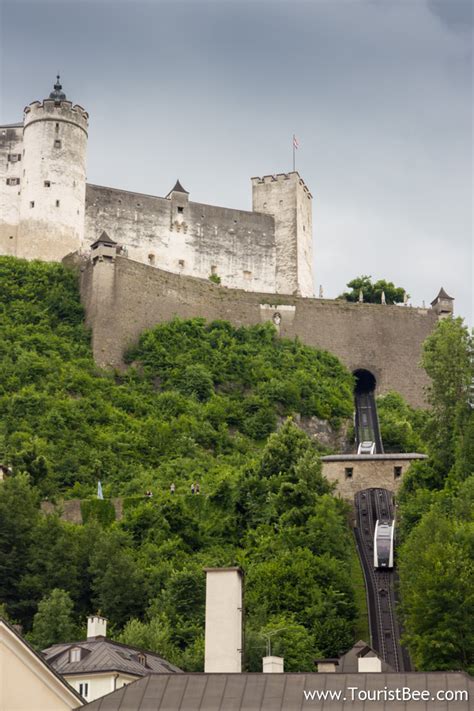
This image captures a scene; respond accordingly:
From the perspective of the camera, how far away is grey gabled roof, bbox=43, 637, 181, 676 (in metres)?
43.3

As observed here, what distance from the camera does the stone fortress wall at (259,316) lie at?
90.2 meters

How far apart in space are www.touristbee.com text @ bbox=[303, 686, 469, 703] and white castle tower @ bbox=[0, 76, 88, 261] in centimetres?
7048

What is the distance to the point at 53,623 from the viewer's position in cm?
5628

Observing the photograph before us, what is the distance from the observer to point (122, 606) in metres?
61.0

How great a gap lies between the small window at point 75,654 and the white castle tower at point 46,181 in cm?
5220

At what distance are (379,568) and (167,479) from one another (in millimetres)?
13136

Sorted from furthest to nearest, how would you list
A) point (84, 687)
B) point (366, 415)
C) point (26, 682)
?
point (366, 415), point (84, 687), point (26, 682)

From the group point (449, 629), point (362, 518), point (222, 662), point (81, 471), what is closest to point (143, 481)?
point (81, 471)

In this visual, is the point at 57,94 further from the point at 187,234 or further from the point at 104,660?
the point at 104,660

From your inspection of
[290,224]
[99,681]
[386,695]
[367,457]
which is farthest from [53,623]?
[290,224]

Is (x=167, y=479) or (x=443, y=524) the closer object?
(x=443, y=524)

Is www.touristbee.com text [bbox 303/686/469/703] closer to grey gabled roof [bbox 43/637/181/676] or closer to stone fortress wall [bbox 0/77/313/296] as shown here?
grey gabled roof [bbox 43/637/181/676]

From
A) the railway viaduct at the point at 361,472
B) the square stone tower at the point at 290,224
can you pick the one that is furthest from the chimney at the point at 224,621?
the square stone tower at the point at 290,224

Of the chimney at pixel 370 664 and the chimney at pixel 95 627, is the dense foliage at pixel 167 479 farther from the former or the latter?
the chimney at pixel 370 664
